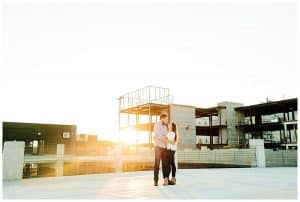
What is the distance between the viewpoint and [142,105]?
22094mm

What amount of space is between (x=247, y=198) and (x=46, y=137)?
1283 inches

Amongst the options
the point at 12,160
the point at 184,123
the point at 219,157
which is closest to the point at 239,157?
the point at 219,157

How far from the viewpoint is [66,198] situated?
167 inches

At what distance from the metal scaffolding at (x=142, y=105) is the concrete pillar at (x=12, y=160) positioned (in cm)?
1475

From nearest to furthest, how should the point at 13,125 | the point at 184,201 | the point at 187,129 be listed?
the point at 184,201 < the point at 187,129 < the point at 13,125

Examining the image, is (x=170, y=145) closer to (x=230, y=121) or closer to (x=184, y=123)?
(x=184, y=123)

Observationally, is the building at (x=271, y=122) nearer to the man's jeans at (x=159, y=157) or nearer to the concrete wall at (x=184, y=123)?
the concrete wall at (x=184, y=123)

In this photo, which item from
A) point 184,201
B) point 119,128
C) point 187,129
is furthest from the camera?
point 187,129

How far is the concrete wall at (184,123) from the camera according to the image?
26.1 meters

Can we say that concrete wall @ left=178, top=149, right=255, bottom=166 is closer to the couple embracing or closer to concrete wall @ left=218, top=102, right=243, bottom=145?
the couple embracing

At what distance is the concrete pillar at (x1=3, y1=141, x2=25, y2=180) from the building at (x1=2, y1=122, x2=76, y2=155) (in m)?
26.8

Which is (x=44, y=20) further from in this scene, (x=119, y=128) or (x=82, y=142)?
(x=82, y=142)

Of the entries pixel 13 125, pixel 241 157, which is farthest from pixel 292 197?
pixel 13 125

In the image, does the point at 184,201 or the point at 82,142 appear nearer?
the point at 184,201
